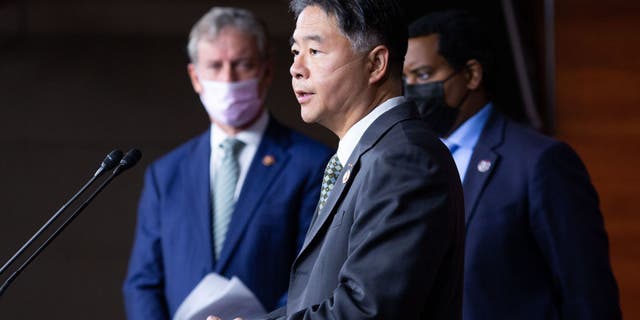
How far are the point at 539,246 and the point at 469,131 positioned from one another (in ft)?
1.40

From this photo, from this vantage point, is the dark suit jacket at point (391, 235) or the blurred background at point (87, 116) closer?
the dark suit jacket at point (391, 235)

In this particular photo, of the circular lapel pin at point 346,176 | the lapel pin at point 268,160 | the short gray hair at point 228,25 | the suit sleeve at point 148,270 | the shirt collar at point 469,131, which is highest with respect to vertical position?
the short gray hair at point 228,25

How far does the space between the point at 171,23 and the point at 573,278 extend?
3.11 metres

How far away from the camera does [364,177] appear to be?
1756 millimetres

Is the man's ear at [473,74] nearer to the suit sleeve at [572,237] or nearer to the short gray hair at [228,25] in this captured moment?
the suit sleeve at [572,237]

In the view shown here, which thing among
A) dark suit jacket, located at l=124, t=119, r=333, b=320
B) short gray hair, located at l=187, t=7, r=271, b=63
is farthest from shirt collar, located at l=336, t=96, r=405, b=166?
short gray hair, located at l=187, t=7, r=271, b=63

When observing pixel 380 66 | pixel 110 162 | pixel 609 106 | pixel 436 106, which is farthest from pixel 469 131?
pixel 609 106

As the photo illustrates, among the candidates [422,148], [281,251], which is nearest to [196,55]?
[281,251]

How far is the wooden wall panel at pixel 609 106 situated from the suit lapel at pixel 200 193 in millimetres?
1676

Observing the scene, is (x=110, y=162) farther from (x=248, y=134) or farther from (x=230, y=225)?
(x=248, y=134)

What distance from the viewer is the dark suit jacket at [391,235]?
5.44 feet

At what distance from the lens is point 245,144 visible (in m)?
3.29

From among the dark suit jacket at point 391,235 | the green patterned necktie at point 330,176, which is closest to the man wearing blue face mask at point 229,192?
the green patterned necktie at point 330,176

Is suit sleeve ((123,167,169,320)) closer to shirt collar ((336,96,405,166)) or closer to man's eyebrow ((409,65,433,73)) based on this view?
man's eyebrow ((409,65,433,73))
